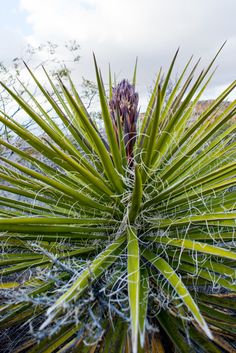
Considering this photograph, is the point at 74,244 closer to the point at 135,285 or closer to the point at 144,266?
the point at 144,266

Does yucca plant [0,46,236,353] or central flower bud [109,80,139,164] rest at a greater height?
central flower bud [109,80,139,164]

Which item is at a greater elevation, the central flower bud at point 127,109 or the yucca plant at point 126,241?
the central flower bud at point 127,109

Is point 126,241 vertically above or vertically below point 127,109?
below

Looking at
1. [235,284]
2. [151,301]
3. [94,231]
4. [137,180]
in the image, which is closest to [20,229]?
[94,231]

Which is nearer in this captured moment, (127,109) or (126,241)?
(126,241)

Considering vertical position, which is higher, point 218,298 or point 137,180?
point 137,180

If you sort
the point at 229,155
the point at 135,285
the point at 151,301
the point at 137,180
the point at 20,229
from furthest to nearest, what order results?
the point at 229,155
the point at 151,301
the point at 20,229
the point at 137,180
the point at 135,285

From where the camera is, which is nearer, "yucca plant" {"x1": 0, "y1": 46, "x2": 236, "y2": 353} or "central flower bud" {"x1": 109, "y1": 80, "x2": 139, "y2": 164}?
"yucca plant" {"x1": 0, "y1": 46, "x2": 236, "y2": 353}

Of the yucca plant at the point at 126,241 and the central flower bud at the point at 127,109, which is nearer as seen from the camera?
→ the yucca plant at the point at 126,241

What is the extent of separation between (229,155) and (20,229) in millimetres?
1482

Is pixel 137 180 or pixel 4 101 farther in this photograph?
pixel 4 101

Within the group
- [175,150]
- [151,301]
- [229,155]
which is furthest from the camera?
[229,155]

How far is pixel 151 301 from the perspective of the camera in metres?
1.80

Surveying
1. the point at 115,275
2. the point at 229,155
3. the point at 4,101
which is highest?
the point at 4,101
